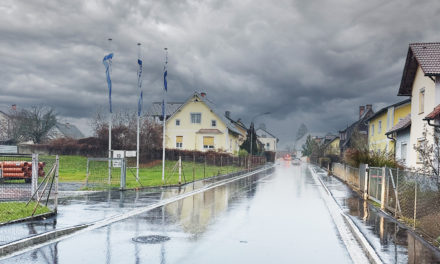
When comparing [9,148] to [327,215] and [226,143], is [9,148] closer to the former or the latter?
[226,143]

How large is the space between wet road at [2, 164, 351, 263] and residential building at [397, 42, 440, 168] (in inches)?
393

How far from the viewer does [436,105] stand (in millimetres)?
19406

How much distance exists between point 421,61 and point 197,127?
41.8 metres

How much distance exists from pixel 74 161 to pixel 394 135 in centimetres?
3264

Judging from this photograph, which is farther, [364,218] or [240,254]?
[364,218]

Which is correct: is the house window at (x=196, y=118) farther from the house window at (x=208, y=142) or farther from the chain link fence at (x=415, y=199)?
the chain link fence at (x=415, y=199)

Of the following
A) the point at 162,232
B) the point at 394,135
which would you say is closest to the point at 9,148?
the point at 394,135

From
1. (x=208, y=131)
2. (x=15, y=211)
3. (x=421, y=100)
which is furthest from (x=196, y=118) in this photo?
(x=15, y=211)

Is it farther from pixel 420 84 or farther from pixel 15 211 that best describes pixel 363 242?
pixel 420 84

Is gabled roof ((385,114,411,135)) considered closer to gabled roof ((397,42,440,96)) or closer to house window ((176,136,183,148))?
gabled roof ((397,42,440,96))

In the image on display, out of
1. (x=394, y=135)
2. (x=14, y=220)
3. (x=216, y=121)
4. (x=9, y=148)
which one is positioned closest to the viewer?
(x=14, y=220)

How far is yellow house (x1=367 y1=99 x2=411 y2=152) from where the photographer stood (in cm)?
3462

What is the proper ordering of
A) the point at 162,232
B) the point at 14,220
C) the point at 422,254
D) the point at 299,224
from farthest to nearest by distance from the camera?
the point at 299,224, the point at 14,220, the point at 162,232, the point at 422,254

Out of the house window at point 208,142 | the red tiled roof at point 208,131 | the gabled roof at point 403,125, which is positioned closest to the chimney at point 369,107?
the red tiled roof at point 208,131
